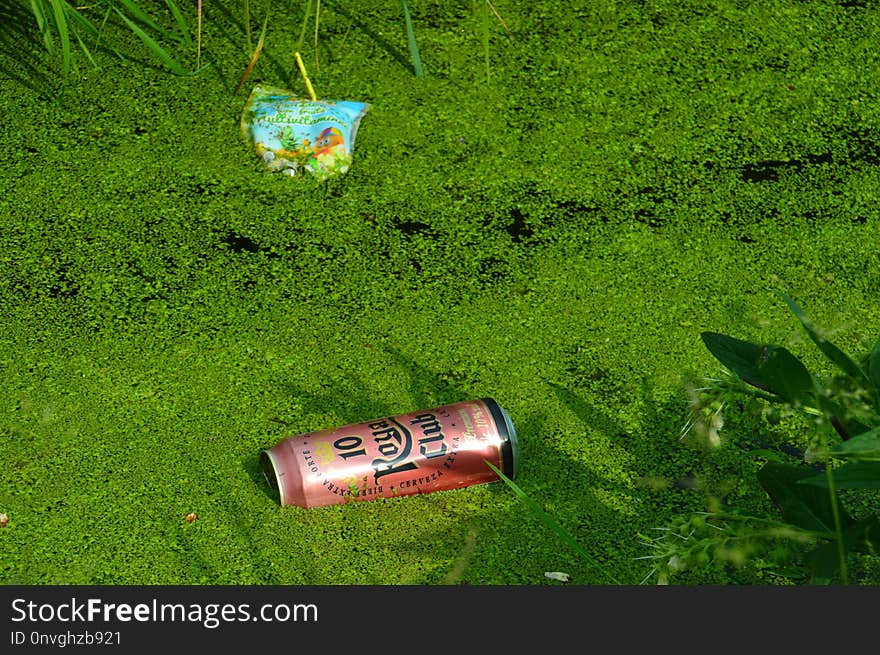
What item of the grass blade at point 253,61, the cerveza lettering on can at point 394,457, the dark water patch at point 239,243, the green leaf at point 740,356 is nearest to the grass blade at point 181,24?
the grass blade at point 253,61

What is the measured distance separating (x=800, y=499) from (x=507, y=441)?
0.42 m

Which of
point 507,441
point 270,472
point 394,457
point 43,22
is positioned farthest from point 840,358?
point 43,22

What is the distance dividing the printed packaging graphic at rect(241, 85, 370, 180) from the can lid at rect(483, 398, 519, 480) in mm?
699

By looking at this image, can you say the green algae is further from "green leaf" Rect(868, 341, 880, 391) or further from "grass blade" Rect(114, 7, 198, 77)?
"green leaf" Rect(868, 341, 880, 391)

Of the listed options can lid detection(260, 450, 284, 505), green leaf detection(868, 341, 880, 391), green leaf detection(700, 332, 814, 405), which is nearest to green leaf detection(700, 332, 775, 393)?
green leaf detection(700, 332, 814, 405)

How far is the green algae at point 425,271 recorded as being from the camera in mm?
1566

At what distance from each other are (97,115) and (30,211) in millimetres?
284

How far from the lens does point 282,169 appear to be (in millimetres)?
2115

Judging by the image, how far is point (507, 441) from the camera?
1590mm

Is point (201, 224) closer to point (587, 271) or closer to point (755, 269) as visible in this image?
point (587, 271)

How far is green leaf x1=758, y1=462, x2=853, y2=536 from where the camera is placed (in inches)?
51.1

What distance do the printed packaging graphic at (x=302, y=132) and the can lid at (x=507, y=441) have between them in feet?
2.29

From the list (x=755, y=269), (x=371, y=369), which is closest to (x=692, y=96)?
(x=755, y=269)

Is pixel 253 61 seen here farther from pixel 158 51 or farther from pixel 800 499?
pixel 800 499
